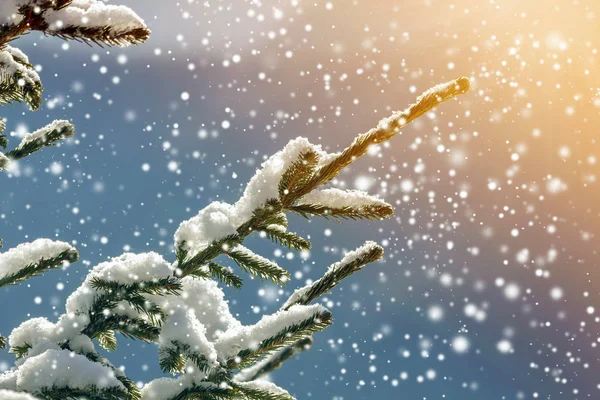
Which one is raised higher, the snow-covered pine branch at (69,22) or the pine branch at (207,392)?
the snow-covered pine branch at (69,22)


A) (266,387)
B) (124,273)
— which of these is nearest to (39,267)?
(124,273)

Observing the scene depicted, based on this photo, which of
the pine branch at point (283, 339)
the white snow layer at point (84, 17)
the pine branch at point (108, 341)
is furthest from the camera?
the pine branch at point (108, 341)

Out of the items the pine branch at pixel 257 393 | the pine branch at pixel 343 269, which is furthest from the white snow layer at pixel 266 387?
the pine branch at pixel 343 269

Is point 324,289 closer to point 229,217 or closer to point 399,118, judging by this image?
point 229,217

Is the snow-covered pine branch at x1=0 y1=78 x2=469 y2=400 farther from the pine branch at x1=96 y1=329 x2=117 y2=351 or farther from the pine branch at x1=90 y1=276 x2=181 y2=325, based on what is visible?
the pine branch at x1=96 y1=329 x2=117 y2=351

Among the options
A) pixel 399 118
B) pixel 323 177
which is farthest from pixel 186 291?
pixel 399 118

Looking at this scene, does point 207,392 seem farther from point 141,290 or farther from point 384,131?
point 384,131

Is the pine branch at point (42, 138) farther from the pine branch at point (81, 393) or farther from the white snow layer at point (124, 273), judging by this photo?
the pine branch at point (81, 393)

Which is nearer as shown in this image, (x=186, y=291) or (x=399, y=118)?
(x=399, y=118)
